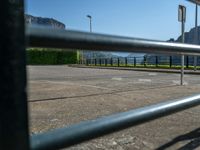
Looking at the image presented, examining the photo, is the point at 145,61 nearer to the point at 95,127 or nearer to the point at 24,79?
the point at 95,127

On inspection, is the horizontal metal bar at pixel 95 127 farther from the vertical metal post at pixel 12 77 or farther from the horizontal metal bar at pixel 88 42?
the horizontal metal bar at pixel 88 42

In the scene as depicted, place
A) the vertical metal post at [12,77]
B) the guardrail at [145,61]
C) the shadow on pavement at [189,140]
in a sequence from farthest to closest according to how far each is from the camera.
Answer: the guardrail at [145,61], the shadow on pavement at [189,140], the vertical metal post at [12,77]

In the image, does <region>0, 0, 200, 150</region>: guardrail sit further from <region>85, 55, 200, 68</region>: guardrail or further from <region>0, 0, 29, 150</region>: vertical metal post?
<region>85, 55, 200, 68</region>: guardrail

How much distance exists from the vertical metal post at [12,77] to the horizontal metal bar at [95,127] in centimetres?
13

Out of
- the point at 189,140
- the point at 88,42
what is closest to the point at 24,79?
the point at 88,42

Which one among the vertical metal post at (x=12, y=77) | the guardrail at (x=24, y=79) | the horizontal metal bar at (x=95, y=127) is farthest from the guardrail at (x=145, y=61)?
the vertical metal post at (x=12, y=77)

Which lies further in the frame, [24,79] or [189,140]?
[189,140]

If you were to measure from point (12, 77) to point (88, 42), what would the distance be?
1.15 ft

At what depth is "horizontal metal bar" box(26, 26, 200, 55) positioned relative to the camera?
1.08m

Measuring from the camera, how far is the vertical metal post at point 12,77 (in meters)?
0.94

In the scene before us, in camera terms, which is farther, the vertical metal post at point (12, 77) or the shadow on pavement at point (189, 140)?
the shadow on pavement at point (189, 140)

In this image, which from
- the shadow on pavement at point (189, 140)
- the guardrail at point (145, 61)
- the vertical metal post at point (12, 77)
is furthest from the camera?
the guardrail at point (145, 61)

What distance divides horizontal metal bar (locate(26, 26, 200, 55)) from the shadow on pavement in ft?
5.49

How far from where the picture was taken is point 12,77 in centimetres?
96
